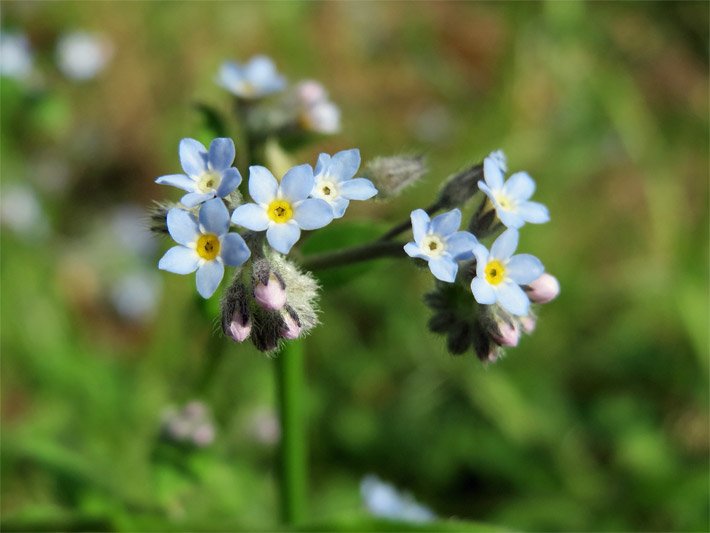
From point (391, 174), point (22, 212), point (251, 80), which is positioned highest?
point (22, 212)

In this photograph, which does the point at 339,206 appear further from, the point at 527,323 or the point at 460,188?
the point at 527,323

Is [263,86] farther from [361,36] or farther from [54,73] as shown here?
[361,36]

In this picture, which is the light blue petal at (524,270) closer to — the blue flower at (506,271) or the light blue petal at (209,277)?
the blue flower at (506,271)

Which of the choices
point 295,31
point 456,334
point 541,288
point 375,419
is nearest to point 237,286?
point 456,334

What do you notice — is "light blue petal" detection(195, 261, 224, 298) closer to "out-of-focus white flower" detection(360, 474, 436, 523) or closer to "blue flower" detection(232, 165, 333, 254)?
"blue flower" detection(232, 165, 333, 254)

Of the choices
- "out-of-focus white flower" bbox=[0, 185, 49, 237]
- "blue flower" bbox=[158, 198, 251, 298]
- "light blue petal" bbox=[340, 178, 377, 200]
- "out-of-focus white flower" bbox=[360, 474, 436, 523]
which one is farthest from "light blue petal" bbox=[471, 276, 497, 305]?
"out-of-focus white flower" bbox=[0, 185, 49, 237]

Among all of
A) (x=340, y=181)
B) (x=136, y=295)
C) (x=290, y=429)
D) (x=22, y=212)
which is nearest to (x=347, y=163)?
(x=340, y=181)

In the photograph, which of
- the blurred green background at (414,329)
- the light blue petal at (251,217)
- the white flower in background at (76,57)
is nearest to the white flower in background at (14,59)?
the blurred green background at (414,329)
